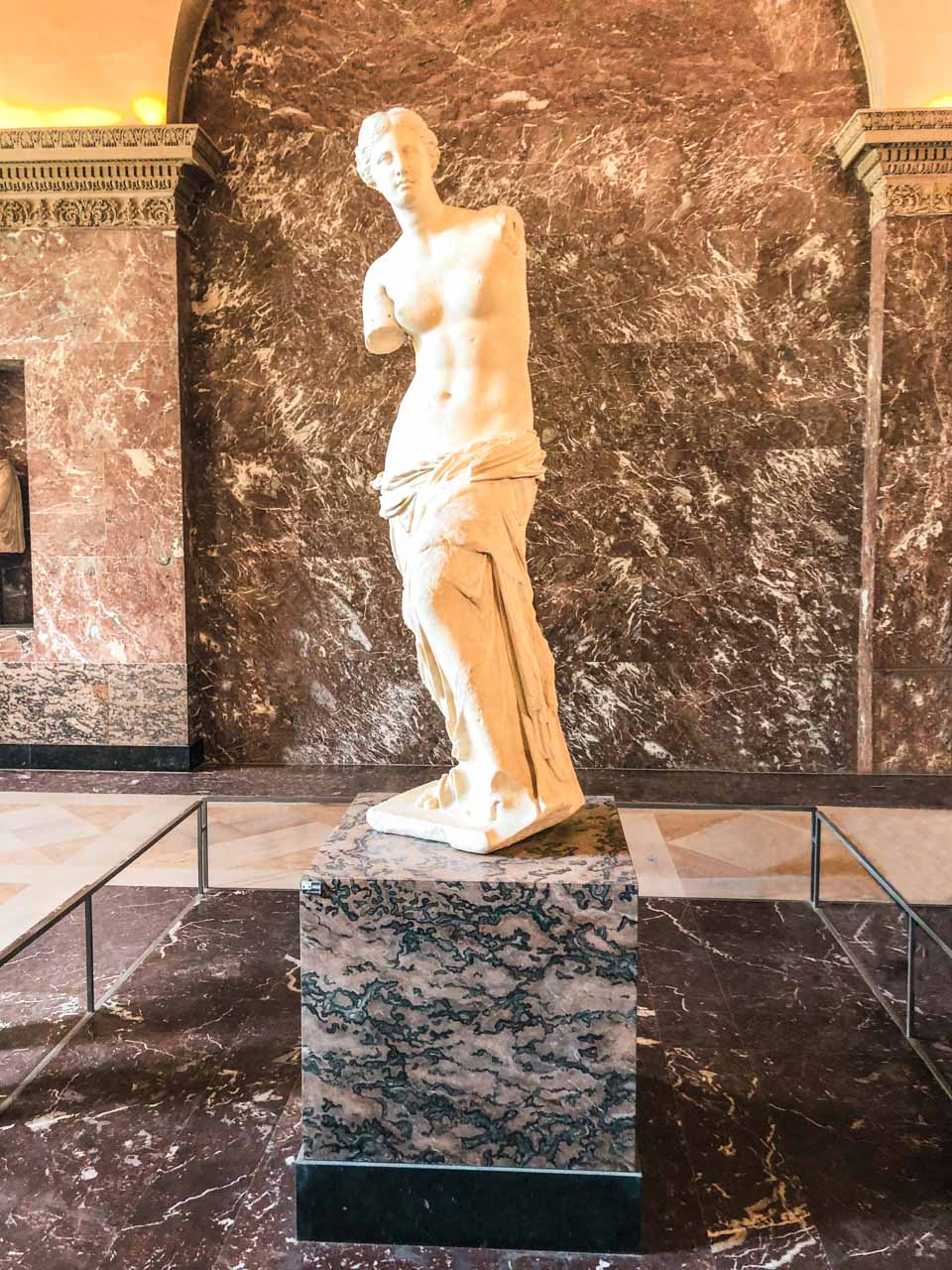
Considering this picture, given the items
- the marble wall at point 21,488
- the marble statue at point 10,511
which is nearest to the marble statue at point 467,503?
the marble statue at point 10,511

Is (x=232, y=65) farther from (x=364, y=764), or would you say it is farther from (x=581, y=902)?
(x=581, y=902)

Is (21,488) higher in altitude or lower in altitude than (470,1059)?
higher

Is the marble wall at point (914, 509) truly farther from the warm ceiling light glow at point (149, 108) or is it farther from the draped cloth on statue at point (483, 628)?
the warm ceiling light glow at point (149, 108)

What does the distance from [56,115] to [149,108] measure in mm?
573

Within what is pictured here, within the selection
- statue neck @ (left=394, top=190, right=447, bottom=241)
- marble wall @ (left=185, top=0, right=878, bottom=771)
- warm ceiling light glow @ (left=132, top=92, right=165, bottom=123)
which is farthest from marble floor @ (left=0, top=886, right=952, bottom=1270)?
warm ceiling light glow @ (left=132, top=92, right=165, bottom=123)

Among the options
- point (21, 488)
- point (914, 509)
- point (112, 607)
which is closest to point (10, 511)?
point (21, 488)

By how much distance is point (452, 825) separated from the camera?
7.20ft

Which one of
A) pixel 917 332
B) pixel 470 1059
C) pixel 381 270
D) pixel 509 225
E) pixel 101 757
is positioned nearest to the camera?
pixel 470 1059

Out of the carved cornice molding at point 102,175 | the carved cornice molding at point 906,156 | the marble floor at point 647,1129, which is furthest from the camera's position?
the carved cornice molding at point 102,175

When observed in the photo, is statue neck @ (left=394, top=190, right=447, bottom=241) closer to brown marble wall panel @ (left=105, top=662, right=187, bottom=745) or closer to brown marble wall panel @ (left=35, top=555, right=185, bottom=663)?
brown marble wall panel @ (left=35, top=555, right=185, bottom=663)

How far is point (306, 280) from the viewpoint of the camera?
6066 mm

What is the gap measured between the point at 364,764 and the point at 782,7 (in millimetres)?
5130

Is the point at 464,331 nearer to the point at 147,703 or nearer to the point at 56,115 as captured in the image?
the point at 147,703

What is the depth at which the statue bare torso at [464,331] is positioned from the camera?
89.0 inches
